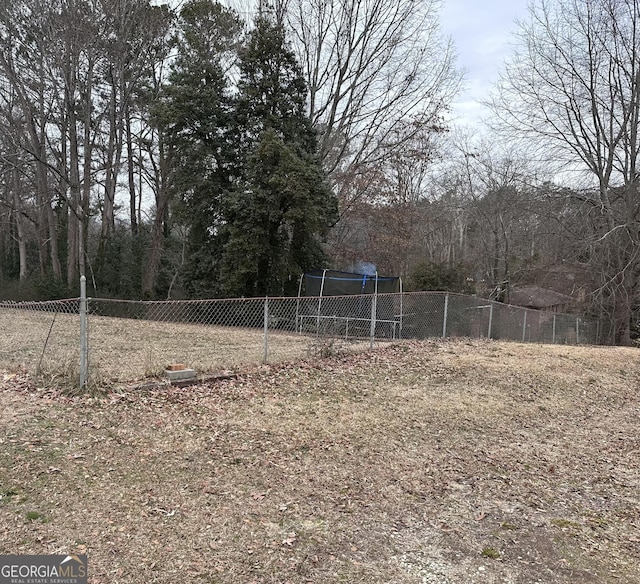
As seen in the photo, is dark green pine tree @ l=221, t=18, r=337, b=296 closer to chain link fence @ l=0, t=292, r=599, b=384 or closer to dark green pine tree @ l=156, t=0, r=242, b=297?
dark green pine tree @ l=156, t=0, r=242, b=297

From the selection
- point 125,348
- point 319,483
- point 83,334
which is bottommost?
point 319,483

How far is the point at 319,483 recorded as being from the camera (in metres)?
3.63

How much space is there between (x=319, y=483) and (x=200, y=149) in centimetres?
1621

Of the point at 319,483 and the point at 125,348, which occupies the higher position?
the point at 125,348

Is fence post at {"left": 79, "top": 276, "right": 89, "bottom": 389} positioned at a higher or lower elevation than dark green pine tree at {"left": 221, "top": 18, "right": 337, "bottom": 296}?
lower

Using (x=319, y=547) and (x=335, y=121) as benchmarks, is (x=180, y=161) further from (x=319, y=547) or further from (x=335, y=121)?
(x=319, y=547)

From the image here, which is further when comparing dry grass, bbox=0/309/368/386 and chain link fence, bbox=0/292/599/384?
chain link fence, bbox=0/292/599/384

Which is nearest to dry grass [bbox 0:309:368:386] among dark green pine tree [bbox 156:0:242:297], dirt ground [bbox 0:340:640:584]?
dirt ground [bbox 0:340:640:584]

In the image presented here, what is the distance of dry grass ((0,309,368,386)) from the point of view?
19.6 ft

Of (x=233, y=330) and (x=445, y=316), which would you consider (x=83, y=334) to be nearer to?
(x=233, y=330)

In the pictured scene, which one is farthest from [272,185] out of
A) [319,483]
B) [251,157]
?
[319,483]

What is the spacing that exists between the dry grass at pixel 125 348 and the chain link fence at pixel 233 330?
0.02 meters

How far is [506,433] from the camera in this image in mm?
5164

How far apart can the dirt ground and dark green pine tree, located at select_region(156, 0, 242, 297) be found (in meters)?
12.6
